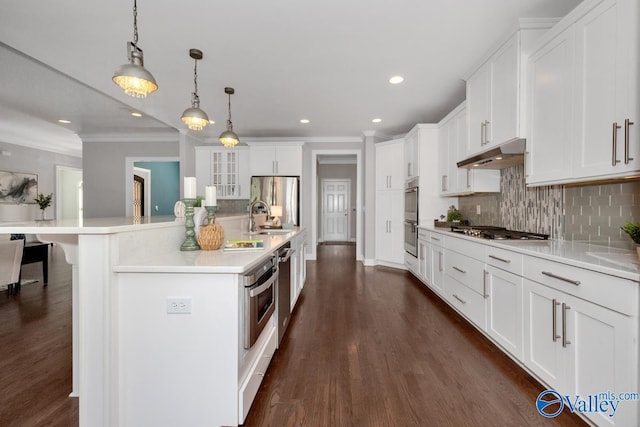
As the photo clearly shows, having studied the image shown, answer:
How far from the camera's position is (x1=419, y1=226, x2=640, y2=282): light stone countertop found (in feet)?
3.94

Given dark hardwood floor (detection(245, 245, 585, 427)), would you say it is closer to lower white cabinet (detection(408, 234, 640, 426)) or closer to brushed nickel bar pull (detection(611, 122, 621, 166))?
lower white cabinet (detection(408, 234, 640, 426))

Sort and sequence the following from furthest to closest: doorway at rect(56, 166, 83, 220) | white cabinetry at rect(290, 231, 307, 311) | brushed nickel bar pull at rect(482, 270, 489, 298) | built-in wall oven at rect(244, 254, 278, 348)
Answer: doorway at rect(56, 166, 83, 220), white cabinetry at rect(290, 231, 307, 311), brushed nickel bar pull at rect(482, 270, 489, 298), built-in wall oven at rect(244, 254, 278, 348)

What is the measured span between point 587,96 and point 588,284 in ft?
3.71

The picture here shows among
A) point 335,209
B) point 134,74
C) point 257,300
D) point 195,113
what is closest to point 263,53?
point 195,113

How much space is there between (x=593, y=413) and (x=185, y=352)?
194cm

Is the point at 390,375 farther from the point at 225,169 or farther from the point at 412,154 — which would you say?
the point at 225,169

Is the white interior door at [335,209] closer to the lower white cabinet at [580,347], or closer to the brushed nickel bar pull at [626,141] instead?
the lower white cabinet at [580,347]

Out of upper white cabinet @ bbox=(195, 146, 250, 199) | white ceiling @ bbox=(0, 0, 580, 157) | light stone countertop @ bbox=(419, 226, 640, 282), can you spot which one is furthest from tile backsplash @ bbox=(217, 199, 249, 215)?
light stone countertop @ bbox=(419, 226, 640, 282)

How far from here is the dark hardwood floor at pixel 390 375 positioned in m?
1.46

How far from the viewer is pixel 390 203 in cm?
500

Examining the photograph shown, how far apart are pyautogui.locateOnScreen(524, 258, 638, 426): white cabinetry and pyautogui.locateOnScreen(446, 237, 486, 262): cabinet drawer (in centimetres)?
55

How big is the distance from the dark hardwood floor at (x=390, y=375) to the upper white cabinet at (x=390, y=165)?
8.09 ft

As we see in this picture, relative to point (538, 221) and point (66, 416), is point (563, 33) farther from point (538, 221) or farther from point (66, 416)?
point (66, 416)

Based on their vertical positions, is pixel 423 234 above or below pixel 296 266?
above
